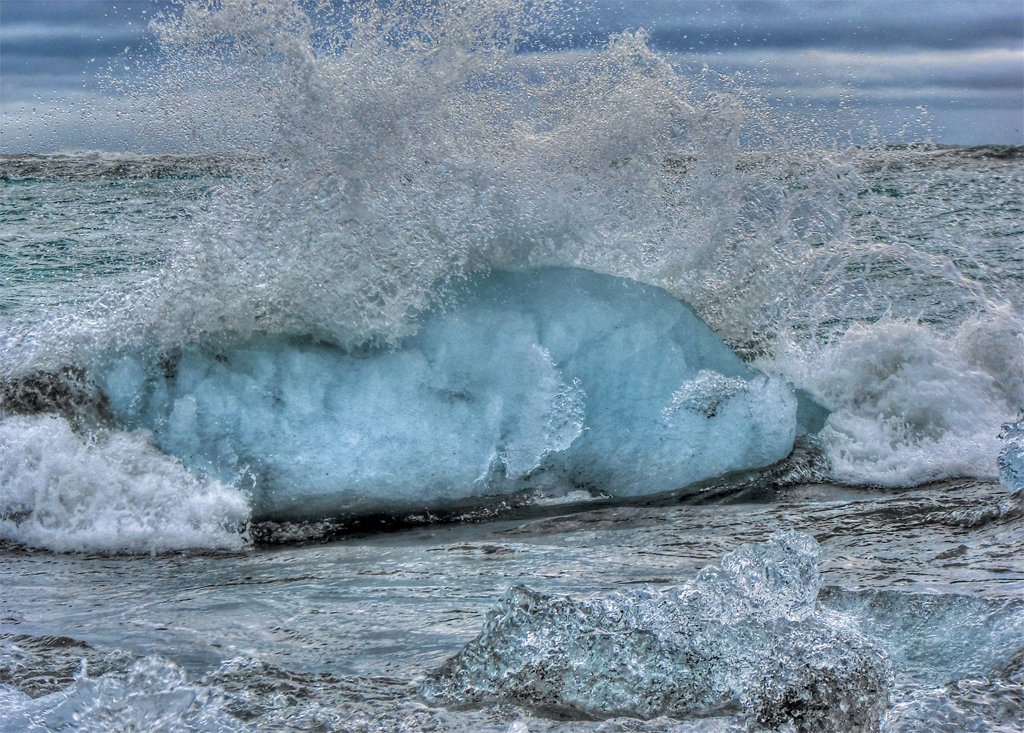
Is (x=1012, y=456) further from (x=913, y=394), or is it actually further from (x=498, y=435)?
(x=498, y=435)

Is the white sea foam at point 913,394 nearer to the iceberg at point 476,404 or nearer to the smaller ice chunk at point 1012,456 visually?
the smaller ice chunk at point 1012,456

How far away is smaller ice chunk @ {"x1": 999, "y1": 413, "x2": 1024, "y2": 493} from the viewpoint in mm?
2666

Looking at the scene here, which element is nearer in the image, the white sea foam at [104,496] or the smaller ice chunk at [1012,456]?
the white sea foam at [104,496]

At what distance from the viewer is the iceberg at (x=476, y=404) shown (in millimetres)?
2637

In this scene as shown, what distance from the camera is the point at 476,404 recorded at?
2.75 metres

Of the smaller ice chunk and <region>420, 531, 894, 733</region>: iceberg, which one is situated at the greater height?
the smaller ice chunk

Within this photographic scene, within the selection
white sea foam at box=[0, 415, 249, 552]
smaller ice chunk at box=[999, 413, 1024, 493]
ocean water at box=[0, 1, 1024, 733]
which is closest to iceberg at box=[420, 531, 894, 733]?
ocean water at box=[0, 1, 1024, 733]

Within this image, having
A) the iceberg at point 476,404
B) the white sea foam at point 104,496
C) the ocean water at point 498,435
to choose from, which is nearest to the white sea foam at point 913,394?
the ocean water at point 498,435

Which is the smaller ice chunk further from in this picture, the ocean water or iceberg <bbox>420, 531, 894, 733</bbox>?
iceberg <bbox>420, 531, 894, 733</bbox>

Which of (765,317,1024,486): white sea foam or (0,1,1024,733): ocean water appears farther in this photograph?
(765,317,1024,486): white sea foam

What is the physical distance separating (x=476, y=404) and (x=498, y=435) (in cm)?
13

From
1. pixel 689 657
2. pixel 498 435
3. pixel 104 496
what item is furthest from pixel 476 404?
pixel 689 657

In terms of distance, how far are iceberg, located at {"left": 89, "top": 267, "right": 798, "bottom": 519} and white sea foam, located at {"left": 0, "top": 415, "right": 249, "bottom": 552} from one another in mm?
84

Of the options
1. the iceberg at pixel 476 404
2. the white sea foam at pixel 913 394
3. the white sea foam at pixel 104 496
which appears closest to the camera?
the white sea foam at pixel 104 496
